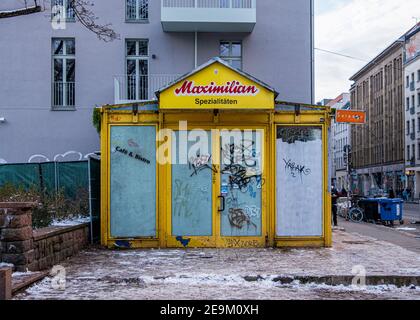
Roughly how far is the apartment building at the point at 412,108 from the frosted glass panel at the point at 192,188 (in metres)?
56.5

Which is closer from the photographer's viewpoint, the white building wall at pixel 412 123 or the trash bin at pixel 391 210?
the trash bin at pixel 391 210

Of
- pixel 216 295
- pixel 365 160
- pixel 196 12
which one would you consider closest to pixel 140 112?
pixel 216 295

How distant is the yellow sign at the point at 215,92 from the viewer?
12.4 meters

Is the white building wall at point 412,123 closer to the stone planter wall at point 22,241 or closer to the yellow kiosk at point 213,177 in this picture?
the yellow kiosk at point 213,177

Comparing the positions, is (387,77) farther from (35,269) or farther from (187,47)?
(35,269)

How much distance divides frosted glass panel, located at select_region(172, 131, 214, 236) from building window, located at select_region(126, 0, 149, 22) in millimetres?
13413

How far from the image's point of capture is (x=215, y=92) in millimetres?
12406

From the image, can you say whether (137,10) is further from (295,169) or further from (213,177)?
(295,169)

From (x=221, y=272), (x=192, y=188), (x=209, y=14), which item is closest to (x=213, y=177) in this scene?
(x=192, y=188)

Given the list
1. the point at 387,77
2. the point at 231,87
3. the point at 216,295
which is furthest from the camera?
the point at 387,77

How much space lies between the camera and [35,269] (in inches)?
376

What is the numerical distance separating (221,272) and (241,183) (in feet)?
11.7

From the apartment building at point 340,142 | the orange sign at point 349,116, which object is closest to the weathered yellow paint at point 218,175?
the orange sign at point 349,116
